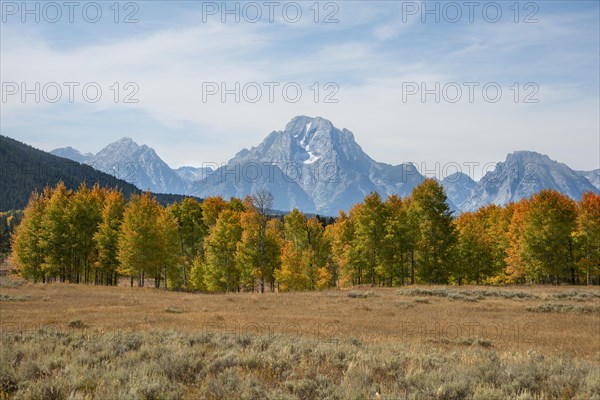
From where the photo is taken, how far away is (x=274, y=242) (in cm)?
5194

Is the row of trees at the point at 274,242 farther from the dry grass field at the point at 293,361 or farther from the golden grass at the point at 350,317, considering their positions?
the dry grass field at the point at 293,361

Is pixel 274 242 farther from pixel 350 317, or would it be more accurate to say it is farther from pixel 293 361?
pixel 293 361

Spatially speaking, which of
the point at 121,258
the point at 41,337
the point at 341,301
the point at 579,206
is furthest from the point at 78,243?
the point at 579,206

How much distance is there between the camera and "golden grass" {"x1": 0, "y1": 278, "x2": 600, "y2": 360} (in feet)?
59.6

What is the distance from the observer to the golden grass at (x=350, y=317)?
18.2m

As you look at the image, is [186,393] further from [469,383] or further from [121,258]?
[121,258]

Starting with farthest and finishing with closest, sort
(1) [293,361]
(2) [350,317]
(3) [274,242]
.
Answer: (3) [274,242], (2) [350,317], (1) [293,361]

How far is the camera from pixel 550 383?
8.61 m

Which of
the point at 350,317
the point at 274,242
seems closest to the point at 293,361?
the point at 350,317

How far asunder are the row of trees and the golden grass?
11.1 metres

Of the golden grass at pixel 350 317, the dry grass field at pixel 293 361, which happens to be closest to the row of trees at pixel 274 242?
the golden grass at pixel 350 317

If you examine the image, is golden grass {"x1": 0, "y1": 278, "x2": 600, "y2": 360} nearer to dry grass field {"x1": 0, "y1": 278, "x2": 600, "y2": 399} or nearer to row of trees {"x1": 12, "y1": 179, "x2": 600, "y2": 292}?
dry grass field {"x1": 0, "y1": 278, "x2": 600, "y2": 399}

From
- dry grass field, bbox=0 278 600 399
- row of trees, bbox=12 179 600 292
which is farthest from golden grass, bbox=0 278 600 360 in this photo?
row of trees, bbox=12 179 600 292

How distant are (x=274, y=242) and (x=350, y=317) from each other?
26849 mm
